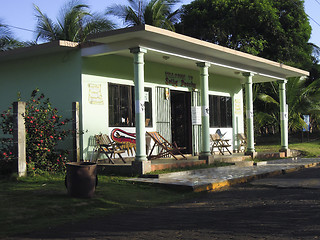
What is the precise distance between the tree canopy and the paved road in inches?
760

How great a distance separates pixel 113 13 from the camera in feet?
85.6

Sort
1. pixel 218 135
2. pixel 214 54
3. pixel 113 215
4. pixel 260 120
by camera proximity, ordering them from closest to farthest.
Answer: pixel 113 215
pixel 214 54
pixel 218 135
pixel 260 120

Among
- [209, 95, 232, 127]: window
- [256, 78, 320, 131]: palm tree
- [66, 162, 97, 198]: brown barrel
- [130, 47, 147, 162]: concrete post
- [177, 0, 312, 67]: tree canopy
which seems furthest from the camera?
[177, 0, 312, 67]: tree canopy

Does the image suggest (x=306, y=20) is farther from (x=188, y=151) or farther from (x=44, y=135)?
A: (x=44, y=135)

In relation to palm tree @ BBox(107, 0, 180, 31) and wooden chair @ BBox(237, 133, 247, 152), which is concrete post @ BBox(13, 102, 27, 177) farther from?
palm tree @ BBox(107, 0, 180, 31)

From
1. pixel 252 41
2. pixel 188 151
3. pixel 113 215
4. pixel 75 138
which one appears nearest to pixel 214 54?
pixel 188 151

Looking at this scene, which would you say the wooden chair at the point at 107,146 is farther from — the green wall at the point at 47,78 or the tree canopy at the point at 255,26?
the tree canopy at the point at 255,26

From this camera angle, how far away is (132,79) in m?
13.4

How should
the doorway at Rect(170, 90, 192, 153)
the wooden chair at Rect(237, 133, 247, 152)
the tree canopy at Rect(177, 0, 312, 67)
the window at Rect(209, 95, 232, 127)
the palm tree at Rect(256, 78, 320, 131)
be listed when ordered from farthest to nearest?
1. the tree canopy at Rect(177, 0, 312, 67)
2. the palm tree at Rect(256, 78, 320, 131)
3. the wooden chair at Rect(237, 133, 247, 152)
4. the window at Rect(209, 95, 232, 127)
5. the doorway at Rect(170, 90, 192, 153)

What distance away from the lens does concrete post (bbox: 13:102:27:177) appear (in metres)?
9.52

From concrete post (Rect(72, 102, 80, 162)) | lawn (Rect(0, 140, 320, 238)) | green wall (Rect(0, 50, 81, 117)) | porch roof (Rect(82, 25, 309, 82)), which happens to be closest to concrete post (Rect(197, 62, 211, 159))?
porch roof (Rect(82, 25, 309, 82))

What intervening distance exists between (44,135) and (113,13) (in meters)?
17.2

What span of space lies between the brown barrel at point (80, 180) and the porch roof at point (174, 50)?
3.85 metres

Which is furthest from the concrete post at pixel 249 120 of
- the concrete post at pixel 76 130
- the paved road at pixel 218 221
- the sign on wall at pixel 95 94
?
the paved road at pixel 218 221
